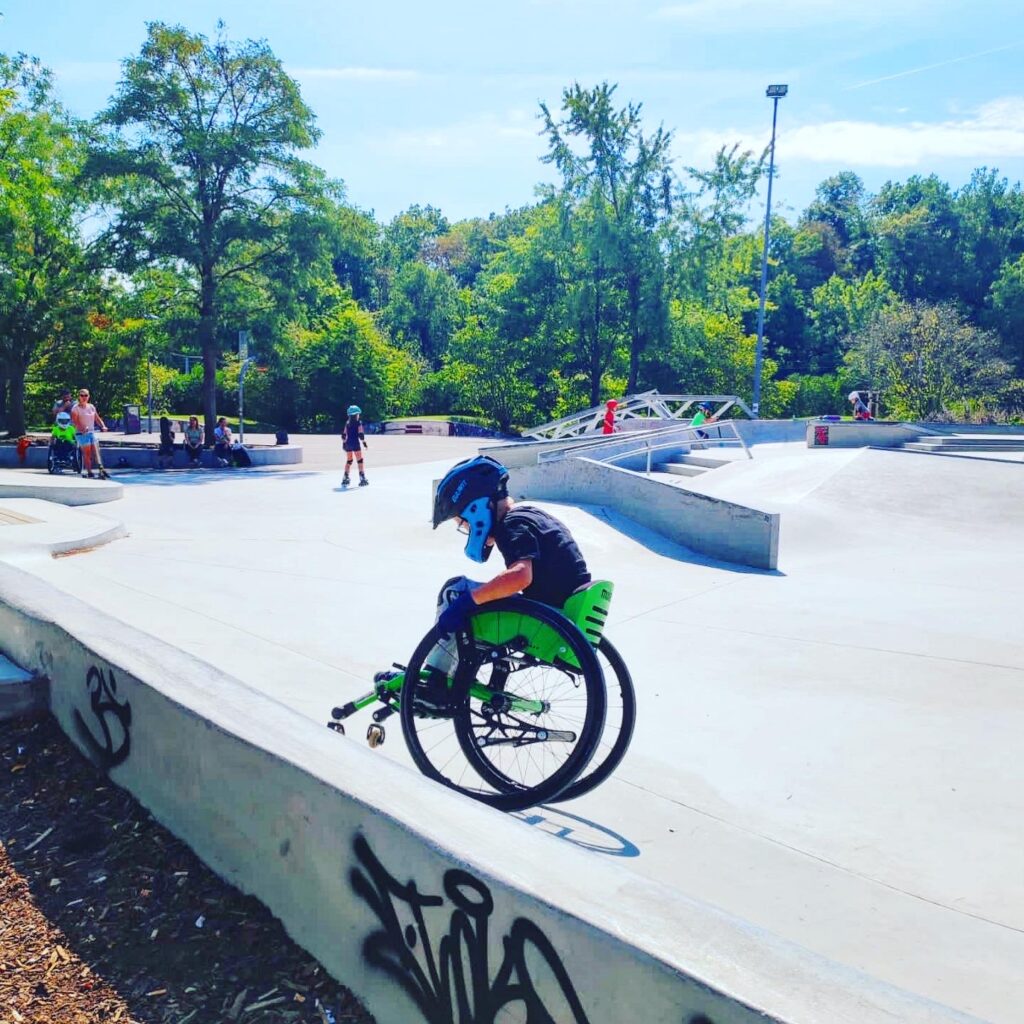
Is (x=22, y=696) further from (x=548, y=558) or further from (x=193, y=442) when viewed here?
(x=193, y=442)

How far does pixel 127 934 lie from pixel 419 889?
3.88 ft

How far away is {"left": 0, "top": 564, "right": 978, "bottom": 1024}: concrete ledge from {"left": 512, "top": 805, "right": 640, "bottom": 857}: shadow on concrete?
3.37 ft

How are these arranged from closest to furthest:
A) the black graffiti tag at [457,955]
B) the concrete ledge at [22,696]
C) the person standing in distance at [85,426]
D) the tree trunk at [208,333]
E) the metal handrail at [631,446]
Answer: the black graffiti tag at [457,955] < the concrete ledge at [22,696] < the metal handrail at [631,446] < the person standing in distance at [85,426] < the tree trunk at [208,333]

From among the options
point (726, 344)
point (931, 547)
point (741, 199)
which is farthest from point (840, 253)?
point (931, 547)

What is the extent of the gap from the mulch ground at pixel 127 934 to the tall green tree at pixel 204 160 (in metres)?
21.5

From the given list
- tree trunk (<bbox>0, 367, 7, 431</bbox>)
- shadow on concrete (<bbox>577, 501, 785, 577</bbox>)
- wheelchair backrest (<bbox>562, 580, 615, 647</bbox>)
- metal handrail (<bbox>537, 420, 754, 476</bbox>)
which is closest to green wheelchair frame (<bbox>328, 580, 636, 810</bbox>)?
wheelchair backrest (<bbox>562, 580, 615, 647</bbox>)

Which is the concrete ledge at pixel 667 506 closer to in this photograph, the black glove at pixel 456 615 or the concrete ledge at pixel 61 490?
the concrete ledge at pixel 61 490

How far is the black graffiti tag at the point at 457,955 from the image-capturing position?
2.06m

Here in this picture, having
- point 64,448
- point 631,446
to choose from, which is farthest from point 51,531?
point 631,446

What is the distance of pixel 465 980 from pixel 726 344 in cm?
4714

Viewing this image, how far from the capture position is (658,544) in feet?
37.1

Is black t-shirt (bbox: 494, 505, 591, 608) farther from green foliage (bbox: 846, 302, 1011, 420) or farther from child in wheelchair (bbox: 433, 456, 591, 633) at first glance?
green foliage (bbox: 846, 302, 1011, 420)

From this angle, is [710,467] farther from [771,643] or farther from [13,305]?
[13,305]

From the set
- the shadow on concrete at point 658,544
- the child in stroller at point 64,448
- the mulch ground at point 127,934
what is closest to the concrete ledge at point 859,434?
the shadow on concrete at point 658,544
